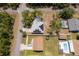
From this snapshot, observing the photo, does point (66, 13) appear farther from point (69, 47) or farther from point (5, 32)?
point (5, 32)

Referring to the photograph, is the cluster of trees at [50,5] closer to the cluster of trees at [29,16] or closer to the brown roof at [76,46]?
the cluster of trees at [29,16]

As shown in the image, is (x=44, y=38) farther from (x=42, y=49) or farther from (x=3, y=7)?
(x=3, y=7)

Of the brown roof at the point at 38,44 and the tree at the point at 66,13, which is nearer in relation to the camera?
the brown roof at the point at 38,44

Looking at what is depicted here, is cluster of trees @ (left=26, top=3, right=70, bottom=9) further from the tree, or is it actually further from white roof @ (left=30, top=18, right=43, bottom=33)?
white roof @ (left=30, top=18, right=43, bottom=33)

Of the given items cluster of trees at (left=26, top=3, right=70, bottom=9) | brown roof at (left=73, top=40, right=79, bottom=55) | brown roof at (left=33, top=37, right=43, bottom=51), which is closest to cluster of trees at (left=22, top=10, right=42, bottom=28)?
cluster of trees at (left=26, top=3, right=70, bottom=9)

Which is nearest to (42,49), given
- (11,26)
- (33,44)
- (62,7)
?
(33,44)

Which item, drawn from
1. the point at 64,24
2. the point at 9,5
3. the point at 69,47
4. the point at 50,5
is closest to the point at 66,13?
the point at 64,24

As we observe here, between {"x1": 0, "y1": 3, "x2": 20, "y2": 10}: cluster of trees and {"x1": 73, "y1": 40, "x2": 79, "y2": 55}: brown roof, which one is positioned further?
{"x1": 0, "y1": 3, "x2": 20, "y2": 10}: cluster of trees

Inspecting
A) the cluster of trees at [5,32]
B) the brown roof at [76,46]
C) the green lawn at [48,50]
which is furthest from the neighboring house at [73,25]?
the cluster of trees at [5,32]
